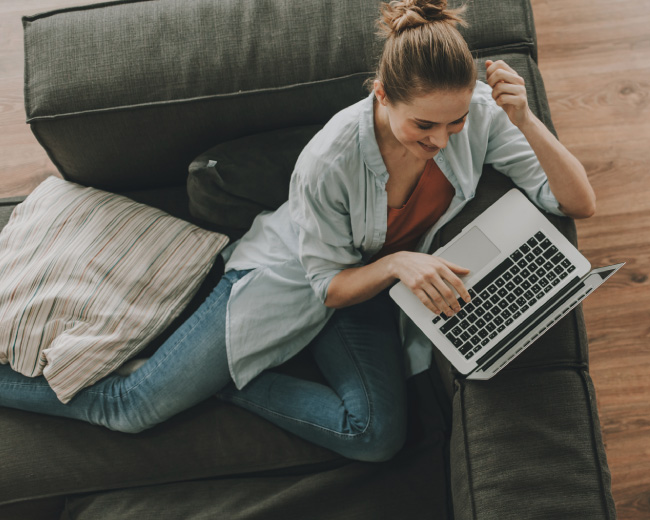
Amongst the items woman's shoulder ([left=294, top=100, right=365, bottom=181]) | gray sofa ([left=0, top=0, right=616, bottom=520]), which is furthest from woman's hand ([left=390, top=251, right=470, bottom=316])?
woman's shoulder ([left=294, top=100, right=365, bottom=181])

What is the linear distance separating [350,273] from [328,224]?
0.12 meters

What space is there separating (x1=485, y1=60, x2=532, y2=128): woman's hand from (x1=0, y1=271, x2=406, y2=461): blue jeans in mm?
603

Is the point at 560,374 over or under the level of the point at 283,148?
under

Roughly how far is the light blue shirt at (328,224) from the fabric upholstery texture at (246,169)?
0.07 m

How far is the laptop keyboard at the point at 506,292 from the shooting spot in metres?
1.13

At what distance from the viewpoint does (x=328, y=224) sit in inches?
47.2

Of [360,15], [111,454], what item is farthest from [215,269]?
[360,15]

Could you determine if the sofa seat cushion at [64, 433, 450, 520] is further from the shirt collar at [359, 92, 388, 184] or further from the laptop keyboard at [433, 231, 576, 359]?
the shirt collar at [359, 92, 388, 184]

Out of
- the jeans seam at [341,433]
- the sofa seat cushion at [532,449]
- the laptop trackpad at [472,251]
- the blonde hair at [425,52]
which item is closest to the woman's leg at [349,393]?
the jeans seam at [341,433]

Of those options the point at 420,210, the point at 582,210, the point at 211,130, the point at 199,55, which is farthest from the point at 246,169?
the point at 582,210

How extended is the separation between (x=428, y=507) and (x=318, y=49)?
1.10 m

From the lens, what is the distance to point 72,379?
1.32 metres

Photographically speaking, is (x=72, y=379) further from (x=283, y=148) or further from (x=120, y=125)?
(x=283, y=148)

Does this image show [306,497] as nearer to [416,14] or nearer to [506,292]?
[506,292]
